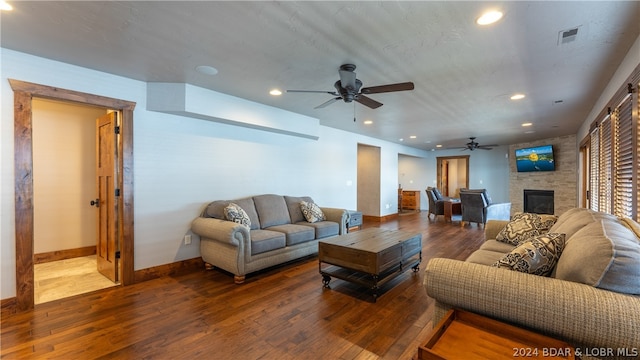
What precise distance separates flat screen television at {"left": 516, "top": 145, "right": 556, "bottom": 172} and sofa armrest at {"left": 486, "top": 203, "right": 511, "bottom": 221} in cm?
136

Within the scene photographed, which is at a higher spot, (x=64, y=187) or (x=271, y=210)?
(x=64, y=187)

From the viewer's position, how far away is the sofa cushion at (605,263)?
1.19 meters

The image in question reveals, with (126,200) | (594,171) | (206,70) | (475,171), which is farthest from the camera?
(475,171)

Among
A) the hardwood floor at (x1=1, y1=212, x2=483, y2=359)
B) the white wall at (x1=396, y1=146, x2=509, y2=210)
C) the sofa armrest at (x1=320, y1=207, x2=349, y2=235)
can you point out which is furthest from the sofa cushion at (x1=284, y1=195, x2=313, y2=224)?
the white wall at (x1=396, y1=146, x2=509, y2=210)

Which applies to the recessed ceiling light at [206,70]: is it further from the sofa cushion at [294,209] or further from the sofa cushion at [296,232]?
the sofa cushion at [294,209]

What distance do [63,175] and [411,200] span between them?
9.82 metres

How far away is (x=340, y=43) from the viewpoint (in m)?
2.34

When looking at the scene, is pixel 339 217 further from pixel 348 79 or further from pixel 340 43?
pixel 340 43

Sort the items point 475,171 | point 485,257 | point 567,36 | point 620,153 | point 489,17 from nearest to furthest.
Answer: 1. point 489,17
2. point 567,36
3. point 485,257
4. point 620,153
5. point 475,171

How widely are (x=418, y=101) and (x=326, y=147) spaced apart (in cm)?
241

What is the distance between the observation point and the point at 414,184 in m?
10.9

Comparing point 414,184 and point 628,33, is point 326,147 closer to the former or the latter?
point 628,33

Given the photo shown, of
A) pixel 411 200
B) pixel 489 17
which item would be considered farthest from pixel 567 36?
pixel 411 200

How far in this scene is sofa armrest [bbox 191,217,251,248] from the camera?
312 cm
